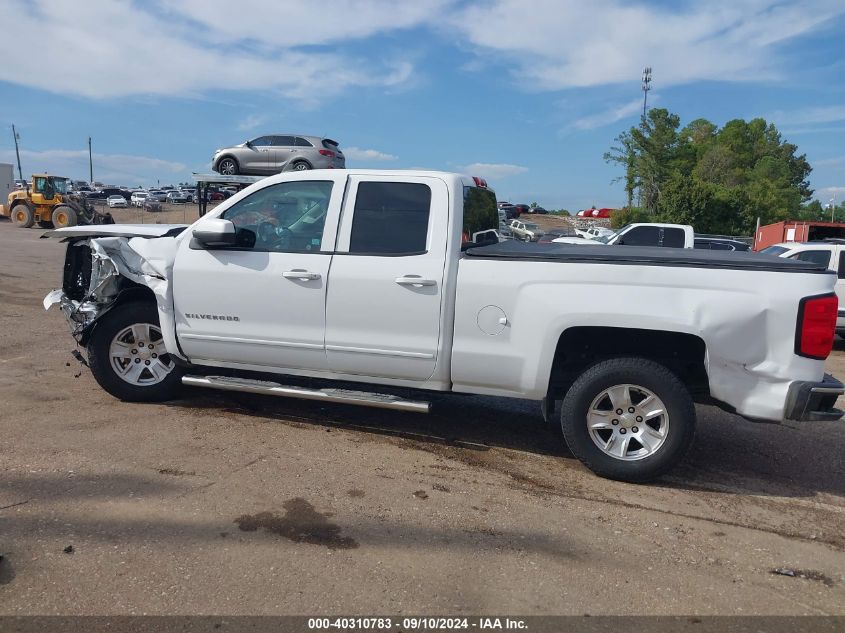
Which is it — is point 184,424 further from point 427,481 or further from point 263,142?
point 263,142

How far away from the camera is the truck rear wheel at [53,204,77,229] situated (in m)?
29.4

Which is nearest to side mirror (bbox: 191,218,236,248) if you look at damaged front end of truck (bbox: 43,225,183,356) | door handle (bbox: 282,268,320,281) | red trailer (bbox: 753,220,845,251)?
damaged front end of truck (bbox: 43,225,183,356)

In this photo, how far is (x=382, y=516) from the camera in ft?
12.8

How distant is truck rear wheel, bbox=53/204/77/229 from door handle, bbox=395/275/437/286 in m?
28.8

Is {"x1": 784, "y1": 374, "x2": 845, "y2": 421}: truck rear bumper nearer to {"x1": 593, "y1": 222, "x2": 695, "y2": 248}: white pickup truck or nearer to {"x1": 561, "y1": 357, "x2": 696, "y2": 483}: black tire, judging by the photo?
{"x1": 561, "y1": 357, "x2": 696, "y2": 483}: black tire

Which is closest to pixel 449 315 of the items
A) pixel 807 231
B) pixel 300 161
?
pixel 300 161

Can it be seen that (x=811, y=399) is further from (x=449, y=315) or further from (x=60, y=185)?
(x=60, y=185)

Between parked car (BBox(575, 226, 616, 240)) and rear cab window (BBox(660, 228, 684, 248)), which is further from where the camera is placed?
parked car (BBox(575, 226, 616, 240))

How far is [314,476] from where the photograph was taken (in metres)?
4.42

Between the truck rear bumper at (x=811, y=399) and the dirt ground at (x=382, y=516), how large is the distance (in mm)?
639

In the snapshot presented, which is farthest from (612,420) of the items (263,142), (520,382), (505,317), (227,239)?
(263,142)

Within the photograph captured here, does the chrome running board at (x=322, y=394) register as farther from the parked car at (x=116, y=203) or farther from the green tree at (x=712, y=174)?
the parked car at (x=116, y=203)

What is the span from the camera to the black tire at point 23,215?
105ft

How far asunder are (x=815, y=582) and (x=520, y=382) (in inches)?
79.1
